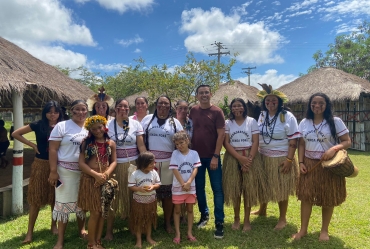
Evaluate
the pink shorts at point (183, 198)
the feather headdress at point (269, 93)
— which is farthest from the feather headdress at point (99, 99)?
the feather headdress at point (269, 93)

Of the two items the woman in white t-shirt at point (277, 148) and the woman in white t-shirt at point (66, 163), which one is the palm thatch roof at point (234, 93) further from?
the woman in white t-shirt at point (66, 163)

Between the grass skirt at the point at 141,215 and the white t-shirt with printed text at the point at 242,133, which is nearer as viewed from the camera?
the grass skirt at the point at 141,215

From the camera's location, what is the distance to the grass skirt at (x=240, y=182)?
3701mm

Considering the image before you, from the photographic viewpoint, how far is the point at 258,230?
151 inches

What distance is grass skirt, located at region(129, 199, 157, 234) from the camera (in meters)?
3.30

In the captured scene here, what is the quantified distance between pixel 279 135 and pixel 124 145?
1941 millimetres

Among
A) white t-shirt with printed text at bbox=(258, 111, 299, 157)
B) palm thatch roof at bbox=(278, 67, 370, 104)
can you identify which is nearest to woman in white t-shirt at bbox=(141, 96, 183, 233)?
white t-shirt with printed text at bbox=(258, 111, 299, 157)

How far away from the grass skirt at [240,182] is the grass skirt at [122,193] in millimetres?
1251

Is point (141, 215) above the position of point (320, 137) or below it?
below

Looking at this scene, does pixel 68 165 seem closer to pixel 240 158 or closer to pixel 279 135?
pixel 240 158

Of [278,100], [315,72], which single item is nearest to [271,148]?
[278,100]

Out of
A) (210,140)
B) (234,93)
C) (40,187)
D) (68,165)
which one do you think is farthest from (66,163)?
(234,93)

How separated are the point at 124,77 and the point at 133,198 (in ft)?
94.5

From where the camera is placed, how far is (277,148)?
12.2ft
